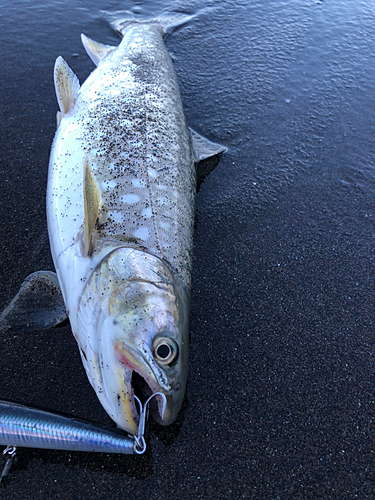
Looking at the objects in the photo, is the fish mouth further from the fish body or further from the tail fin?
the tail fin

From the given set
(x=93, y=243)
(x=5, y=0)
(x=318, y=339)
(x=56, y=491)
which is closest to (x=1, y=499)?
(x=56, y=491)

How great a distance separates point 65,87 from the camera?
149 inches

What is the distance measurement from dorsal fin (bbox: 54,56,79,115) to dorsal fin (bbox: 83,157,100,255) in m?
1.52

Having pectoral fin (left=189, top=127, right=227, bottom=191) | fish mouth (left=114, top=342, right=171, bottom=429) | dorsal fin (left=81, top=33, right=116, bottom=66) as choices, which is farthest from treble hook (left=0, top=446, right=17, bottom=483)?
dorsal fin (left=81, top=33, right=116, bottom=66)

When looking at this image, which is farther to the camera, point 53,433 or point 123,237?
point 123,237

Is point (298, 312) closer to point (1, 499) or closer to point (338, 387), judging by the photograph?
point (338, 387)

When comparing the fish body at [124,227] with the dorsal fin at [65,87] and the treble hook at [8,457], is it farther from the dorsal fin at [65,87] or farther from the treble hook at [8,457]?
the treble hook at [8,457]

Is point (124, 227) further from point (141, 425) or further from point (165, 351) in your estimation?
point (141, 425)

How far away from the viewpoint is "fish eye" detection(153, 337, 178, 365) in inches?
77.8

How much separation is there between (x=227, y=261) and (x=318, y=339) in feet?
3.27

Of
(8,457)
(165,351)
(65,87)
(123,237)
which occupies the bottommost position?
(8,457)

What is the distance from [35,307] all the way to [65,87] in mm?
2542

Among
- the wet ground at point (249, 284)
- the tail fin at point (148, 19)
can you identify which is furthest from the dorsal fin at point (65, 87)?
the tail fin at point (148, 19)

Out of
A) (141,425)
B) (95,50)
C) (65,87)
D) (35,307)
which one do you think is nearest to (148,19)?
(95,50)
